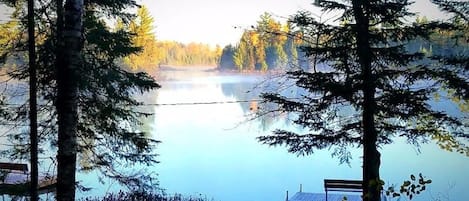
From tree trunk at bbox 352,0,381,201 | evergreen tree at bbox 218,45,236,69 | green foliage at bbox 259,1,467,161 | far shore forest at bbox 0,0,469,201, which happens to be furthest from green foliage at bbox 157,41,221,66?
tree trunk at bbox 352,0,381,201

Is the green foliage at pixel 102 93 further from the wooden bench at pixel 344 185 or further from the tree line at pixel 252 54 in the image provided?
the tree line at pixel 252 54

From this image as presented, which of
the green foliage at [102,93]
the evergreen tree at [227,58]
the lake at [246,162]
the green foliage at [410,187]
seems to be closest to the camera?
the green foliage at [410,187]

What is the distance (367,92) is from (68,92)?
292 centimetres

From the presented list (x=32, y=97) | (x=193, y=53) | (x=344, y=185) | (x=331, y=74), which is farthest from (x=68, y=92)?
(x=193, y=53)

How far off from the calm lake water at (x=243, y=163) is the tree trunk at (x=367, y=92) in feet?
15.1

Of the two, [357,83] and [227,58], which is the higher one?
[227,58]

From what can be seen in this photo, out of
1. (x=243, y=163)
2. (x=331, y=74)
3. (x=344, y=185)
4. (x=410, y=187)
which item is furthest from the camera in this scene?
(x=243, y=163)

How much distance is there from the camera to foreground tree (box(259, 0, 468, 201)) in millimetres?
4477

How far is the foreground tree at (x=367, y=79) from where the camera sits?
4.48 metres

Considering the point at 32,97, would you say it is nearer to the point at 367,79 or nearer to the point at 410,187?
the point at 367,79

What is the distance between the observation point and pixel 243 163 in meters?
14.7

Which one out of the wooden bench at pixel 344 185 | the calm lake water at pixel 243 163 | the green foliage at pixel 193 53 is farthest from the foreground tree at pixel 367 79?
the green foliage at pixel 193 53

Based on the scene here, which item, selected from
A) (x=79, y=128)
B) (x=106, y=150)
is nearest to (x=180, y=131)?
(x=106, y=150)

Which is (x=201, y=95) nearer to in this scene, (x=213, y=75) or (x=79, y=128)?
(x=213, y=75)
